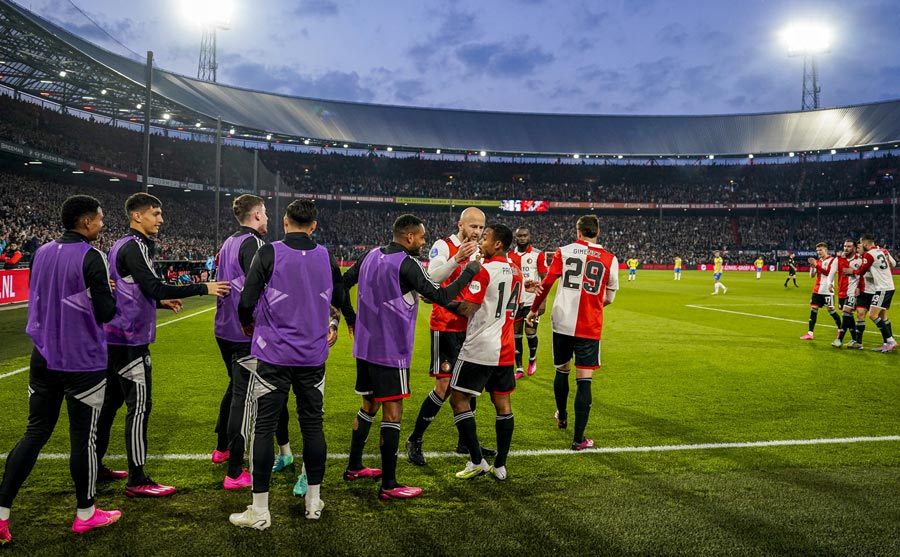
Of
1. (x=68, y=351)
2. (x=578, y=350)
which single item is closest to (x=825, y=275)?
(x=578, y=350)

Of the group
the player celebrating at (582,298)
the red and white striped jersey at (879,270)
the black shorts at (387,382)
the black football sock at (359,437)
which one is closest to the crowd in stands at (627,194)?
the red and white striped jersey at (879,270)

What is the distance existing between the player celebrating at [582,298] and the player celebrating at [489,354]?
3.45 feet

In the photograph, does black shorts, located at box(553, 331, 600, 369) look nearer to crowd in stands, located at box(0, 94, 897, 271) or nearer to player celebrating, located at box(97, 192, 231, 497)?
player celebrating, located at box(97, 192, 231, 497)

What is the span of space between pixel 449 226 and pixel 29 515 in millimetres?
62652

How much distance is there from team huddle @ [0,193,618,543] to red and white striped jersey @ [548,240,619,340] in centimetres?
63

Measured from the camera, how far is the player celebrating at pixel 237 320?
4445mm

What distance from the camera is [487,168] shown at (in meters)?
70.9

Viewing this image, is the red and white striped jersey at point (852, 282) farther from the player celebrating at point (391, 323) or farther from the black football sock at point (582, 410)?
the player celebrating at point (391, 323)

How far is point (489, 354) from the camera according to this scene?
464 cm

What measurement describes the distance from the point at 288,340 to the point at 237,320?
110 cm

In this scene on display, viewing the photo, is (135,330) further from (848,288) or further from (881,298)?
(881,298)

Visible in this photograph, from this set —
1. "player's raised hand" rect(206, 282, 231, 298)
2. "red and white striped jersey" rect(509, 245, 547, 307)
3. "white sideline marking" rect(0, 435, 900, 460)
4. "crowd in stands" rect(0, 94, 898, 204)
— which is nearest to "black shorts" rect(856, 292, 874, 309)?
"white sideline marking" rect(0, 435, 900, 460)

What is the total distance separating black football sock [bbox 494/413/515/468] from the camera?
15.5ft

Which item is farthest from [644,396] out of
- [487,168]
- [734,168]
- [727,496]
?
[734,168]
